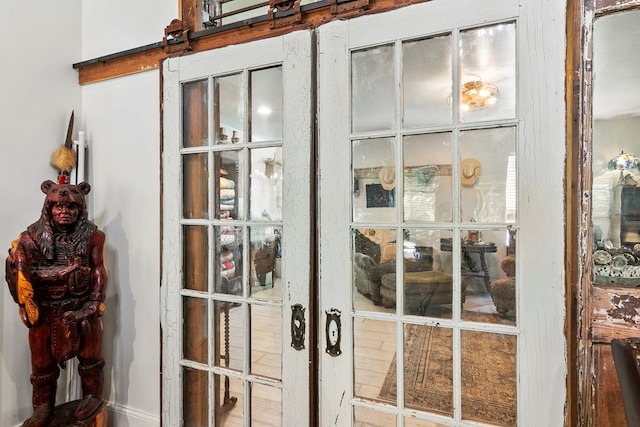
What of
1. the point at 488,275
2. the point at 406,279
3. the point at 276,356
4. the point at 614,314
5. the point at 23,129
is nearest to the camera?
the point at 614,314

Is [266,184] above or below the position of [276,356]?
above

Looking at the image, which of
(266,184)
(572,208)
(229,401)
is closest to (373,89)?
(266,184)

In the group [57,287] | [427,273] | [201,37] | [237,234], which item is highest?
[201,37]

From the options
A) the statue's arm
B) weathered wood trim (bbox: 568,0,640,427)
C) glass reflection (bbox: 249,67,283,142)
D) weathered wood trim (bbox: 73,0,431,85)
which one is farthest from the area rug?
the statue's arm

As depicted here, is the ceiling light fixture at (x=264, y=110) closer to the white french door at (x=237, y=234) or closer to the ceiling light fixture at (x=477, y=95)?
the white french door at (x=237, y=234)

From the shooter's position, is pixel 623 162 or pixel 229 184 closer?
pixel 623 162

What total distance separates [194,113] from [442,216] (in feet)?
4.29

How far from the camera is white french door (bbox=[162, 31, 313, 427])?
1457 millimetres

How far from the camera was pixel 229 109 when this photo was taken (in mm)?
1627

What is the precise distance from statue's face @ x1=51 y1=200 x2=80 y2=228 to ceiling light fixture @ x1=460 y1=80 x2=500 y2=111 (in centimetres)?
175

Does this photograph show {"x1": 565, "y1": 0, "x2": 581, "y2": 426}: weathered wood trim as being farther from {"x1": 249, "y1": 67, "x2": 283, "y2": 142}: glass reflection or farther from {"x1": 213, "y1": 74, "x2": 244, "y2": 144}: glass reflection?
{"x1": 213, "y1": 74, "x2": 244, "y2": 144}: glass reflection

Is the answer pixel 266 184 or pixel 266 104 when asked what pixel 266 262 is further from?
pixel 266 104

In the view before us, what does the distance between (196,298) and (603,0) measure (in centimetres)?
202

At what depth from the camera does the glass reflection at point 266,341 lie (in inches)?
59.6
